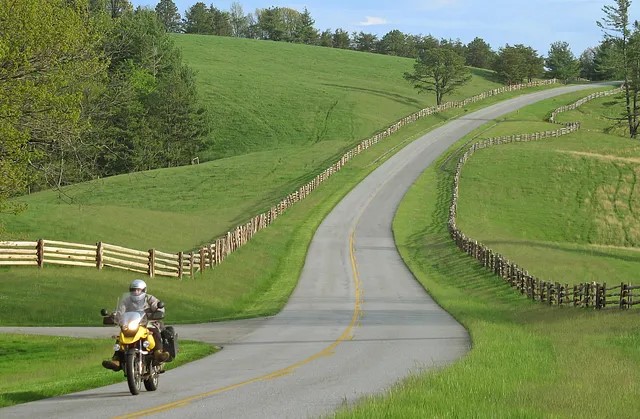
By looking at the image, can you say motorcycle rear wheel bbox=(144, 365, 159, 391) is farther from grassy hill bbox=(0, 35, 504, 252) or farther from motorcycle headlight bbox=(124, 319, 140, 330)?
grassy hill bbox=(0, 35, 504, 252)

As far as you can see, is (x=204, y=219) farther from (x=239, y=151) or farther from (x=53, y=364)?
(x=239, y=151)

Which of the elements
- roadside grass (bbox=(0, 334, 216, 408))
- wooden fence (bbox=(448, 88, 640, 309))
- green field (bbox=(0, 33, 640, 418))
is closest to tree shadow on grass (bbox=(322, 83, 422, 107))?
green field (bbox=(0, 33, 640, 418))

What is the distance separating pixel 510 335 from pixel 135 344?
12235mm

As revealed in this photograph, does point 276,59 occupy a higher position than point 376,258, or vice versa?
point 276,59

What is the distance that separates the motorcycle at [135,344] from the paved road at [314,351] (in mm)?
277

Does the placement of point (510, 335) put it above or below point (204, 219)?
above

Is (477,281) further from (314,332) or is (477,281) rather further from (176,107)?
(176,107)

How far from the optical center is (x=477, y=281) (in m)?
44.9

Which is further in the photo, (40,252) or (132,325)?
(40,252)

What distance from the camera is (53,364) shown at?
65.7 feet

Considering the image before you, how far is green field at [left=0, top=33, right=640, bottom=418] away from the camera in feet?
49.3

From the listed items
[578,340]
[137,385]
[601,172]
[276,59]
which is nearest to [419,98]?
[276,59]

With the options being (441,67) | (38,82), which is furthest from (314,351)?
(441,67)

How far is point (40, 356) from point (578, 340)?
13284mm
